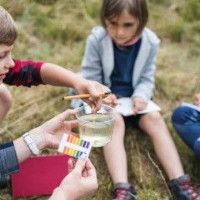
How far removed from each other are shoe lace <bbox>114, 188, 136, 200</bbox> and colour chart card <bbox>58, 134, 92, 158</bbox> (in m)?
0.65

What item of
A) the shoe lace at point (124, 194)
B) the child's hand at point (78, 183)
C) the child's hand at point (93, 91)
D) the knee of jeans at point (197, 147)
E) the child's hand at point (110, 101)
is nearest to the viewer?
the child's hand at point (78, 183)

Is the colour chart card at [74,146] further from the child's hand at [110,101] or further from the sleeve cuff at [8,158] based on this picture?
the child's hand at [110,101]

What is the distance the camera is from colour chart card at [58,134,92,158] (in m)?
1.94

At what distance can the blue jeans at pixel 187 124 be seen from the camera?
2770 mm

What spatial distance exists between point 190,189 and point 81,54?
1225 millimetres

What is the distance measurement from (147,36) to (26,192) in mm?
1099

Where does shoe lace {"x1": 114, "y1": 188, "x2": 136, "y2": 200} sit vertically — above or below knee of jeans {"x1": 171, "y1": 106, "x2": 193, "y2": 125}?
below

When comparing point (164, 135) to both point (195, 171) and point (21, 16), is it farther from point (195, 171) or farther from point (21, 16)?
point (21, 16)

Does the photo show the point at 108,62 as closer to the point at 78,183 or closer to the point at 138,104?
the point at 138,104

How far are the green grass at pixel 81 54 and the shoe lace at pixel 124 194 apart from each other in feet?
0.17

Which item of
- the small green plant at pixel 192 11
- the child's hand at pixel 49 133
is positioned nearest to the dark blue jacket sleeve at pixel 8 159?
the child's hand at pixel 49 133

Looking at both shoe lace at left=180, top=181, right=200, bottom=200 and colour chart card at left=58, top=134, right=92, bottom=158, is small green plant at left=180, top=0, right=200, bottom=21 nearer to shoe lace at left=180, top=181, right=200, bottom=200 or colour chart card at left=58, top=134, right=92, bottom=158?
shoe lace at left=180, top=181, right=200, bottom=200

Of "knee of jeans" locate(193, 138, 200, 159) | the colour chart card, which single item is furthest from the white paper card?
the colour chart card

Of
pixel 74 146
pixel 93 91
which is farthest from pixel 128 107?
pixel 74 146
